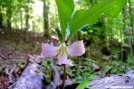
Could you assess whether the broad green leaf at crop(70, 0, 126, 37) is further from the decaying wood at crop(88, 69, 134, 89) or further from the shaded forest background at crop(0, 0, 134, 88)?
the decaying wood at crop(88, 69, 134, 89)

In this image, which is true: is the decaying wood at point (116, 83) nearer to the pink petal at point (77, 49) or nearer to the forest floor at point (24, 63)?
the forest floor at point (24, 63)

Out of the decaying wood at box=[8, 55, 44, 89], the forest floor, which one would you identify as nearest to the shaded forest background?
the forest floor

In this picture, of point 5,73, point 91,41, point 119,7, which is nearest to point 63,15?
point 119,7

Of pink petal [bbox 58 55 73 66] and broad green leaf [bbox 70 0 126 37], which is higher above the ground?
broad green leaf [bbox 70 0 126 37]

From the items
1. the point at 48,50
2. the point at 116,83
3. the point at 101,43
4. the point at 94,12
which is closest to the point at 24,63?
the point at 116,83

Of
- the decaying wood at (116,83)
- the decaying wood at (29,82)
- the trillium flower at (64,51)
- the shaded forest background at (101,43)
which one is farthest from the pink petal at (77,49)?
the decaying wood at (29,82)

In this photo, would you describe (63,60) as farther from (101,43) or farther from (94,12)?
(101,43)
